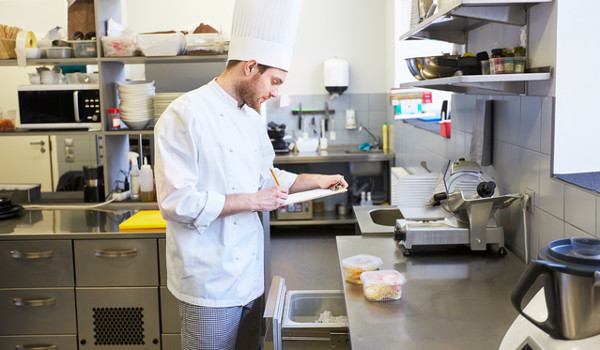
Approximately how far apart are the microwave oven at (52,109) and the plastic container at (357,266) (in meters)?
2.11

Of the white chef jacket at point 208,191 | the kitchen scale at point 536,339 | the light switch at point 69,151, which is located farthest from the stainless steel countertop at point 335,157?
the kitchen scale at point 536,339

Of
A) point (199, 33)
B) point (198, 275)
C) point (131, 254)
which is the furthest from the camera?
point (199, 33)

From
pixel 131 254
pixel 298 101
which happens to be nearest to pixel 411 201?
pixel 131 254

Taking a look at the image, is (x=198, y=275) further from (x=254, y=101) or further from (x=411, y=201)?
(x=411, y=201)

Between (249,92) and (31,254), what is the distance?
1.61 metres

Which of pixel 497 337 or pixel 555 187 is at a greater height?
pixel 555 187

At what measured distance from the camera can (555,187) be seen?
6.75ft

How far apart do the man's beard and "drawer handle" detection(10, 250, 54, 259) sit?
149cm

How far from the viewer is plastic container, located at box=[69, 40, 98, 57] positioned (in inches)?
146

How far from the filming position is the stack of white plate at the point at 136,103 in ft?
12.1

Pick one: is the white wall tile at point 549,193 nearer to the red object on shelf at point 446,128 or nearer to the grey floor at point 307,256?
the red object on shelf at point 446,128

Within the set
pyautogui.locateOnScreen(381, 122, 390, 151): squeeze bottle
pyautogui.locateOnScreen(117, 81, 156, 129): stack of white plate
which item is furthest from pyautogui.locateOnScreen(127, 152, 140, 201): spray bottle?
pyautogui.locateOnScreen(381, 122, 390, 151): squeeze bottle

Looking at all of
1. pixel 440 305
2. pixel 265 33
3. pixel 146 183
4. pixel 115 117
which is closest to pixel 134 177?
pixel 146 183

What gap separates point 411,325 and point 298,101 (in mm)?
4942
